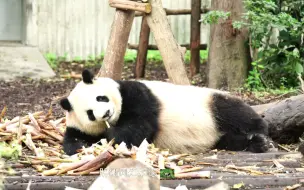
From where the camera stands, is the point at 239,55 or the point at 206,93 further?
the point at 239,55

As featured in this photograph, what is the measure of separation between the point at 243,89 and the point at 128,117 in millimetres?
4420

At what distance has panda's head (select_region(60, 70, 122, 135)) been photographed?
5.07 m

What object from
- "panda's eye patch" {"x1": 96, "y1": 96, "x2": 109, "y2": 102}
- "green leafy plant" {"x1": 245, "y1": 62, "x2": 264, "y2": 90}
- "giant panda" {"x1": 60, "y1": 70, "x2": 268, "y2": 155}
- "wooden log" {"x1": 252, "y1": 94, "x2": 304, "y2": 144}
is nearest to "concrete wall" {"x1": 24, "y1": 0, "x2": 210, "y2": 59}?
"green leafy plant" {"x1": 245, "y1": 62, "x2": 264, "y2": 90}

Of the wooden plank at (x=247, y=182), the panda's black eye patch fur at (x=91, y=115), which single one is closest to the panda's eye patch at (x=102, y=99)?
the panda's black eye patch fur at (x=91, y=115)

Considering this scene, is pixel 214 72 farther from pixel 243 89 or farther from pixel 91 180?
pixel 91 180

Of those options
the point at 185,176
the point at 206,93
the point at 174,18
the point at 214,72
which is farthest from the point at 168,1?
the point at 185,176

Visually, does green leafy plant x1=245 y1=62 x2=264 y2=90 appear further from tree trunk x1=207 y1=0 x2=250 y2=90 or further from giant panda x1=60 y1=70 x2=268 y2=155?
giant panda x1=60 y1=70 x2=268 y2=155

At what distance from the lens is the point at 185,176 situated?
4.19 metres

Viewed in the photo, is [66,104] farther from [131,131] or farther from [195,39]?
[195,39]

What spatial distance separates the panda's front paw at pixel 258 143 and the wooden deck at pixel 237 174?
0.15 m

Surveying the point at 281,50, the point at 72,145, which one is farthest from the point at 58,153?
the point at 281,50

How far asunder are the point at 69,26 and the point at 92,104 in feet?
31.8

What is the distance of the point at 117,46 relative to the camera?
7.11 meters

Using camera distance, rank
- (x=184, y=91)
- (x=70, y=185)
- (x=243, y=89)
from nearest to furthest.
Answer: (x=70, y=185) → (x=184, y=91) → (x=243, y=89)
